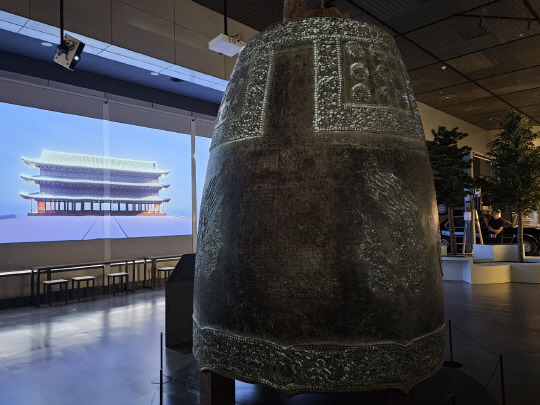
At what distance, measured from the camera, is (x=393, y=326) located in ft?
5.88

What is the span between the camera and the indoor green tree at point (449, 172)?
11001mm

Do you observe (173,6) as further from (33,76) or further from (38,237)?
(38,237)

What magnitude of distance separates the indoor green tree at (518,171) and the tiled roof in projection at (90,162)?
8.47m

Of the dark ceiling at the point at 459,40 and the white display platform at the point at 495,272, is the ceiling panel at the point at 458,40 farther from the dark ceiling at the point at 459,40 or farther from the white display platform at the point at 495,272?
the white display platform at the point at 495,272

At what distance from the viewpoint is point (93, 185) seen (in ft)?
30.6

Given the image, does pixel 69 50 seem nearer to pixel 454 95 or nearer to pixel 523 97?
pixel 454 95

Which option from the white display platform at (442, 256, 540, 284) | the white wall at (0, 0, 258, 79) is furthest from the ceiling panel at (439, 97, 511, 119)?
the white wall at (0, 0, 258, 79)

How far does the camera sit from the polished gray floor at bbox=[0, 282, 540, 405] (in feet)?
11.1

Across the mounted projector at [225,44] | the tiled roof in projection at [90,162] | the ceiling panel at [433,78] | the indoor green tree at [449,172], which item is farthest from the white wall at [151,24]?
the indoor green tree at [449,172]

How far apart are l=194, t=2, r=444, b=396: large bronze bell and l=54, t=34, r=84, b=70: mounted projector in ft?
15.3

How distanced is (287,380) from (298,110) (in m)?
1.18

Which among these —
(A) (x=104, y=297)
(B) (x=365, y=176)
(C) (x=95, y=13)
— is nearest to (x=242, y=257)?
(B) (x=365, y=176)

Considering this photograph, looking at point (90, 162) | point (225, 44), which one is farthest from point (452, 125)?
point (90, 162)

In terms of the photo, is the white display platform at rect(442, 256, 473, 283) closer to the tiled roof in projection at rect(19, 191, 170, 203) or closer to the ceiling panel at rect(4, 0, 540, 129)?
the ceiling panel at rect(4, 0, 540, 129)
